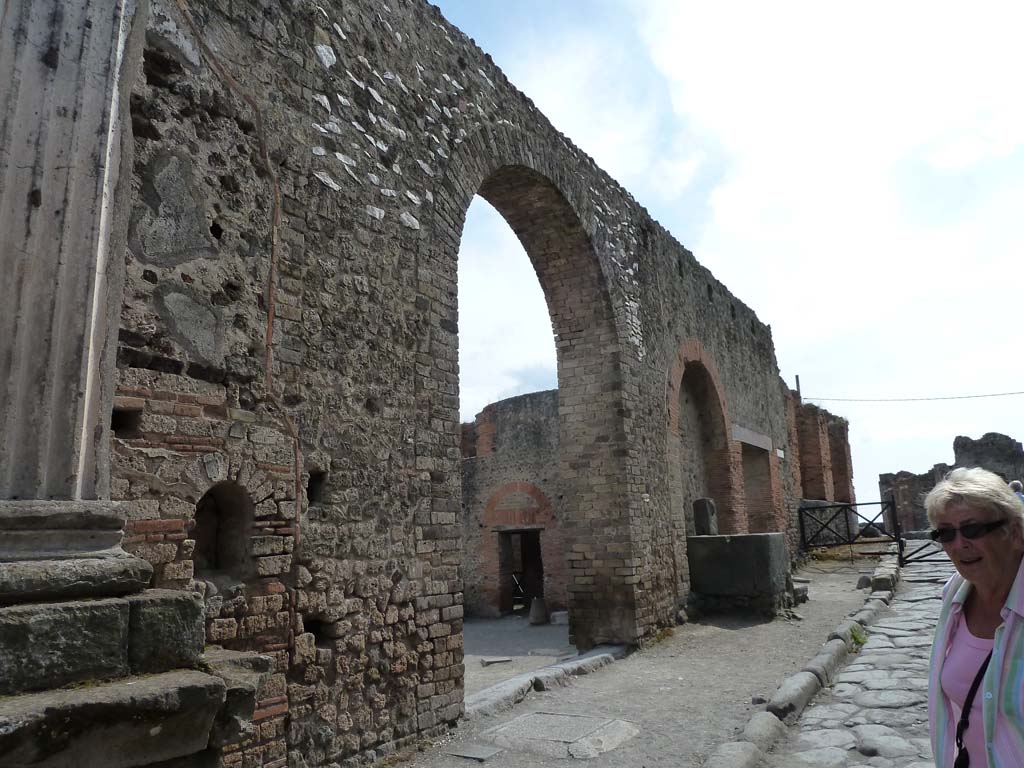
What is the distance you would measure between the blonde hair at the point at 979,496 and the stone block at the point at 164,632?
200 cm

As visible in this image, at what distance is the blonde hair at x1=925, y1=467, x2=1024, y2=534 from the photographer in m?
2.12

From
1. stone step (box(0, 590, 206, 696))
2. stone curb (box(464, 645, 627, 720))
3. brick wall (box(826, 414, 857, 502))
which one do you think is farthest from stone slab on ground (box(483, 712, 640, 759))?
brick wall (box(826, 414, 857, 502))

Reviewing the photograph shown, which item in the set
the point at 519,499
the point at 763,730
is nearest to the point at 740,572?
the point at 763,730

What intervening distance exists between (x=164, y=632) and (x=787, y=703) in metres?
4.40

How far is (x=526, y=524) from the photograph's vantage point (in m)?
13.9

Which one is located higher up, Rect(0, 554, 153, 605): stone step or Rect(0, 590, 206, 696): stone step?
Rect(0, 554, 153, 605): stone step

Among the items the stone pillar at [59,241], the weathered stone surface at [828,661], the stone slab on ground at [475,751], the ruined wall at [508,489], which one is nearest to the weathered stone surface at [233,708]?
the stone pillar at [59,241]

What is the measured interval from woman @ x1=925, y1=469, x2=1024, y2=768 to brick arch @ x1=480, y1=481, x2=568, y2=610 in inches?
440

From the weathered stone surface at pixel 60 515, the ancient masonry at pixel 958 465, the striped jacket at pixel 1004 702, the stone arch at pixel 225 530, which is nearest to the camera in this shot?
the weathered stone surface at pixel 60 515

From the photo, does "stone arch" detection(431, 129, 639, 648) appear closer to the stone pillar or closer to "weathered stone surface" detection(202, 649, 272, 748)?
the stone pillar

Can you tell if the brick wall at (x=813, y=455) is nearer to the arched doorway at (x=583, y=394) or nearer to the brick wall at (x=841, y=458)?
the brick wall at (x=841, y=458)

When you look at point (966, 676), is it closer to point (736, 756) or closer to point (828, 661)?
point (736, 756)

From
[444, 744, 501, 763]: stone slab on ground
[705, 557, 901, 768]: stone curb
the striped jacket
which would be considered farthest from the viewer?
[444, 744, 501, 763]: stone slab on ground

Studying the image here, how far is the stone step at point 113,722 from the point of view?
1158 millimetres
